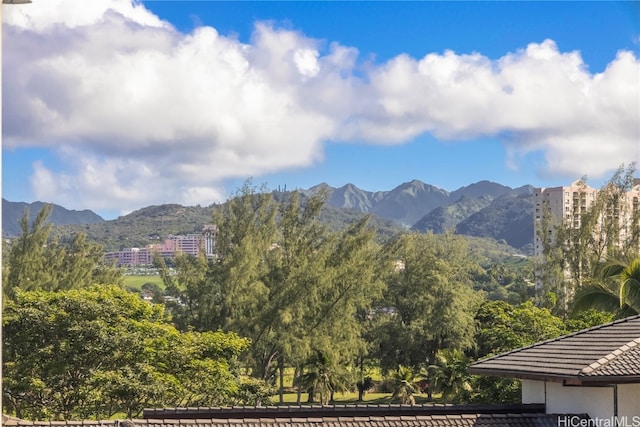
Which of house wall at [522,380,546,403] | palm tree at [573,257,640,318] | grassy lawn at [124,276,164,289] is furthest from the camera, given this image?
grassy lawn at [124,276,164,289]

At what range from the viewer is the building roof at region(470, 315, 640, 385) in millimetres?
8070

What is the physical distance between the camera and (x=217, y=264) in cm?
2897

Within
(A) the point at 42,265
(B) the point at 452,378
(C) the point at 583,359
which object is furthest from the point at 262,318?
(C) the point at 583,359

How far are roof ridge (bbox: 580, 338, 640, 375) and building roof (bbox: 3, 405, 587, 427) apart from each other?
0.67m

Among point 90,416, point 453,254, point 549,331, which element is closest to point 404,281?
point 453,254

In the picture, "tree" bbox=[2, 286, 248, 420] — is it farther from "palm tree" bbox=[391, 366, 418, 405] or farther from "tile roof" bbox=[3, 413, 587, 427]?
"tile roof" bbox=[3, 413, 587, 427]

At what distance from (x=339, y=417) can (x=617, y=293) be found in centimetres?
1197

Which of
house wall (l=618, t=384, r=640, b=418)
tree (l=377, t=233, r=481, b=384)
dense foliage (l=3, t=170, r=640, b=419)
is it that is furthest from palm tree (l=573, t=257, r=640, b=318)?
tree (l=377, t=233, r=481, b=384)

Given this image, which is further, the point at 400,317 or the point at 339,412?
the point at 400,317

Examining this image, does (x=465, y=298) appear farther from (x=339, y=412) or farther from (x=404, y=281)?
(x=339, y=412)

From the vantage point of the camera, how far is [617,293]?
17.7 meters

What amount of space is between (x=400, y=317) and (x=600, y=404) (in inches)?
1106

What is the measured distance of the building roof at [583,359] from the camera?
26.5ft

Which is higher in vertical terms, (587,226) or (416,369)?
(587,226)
